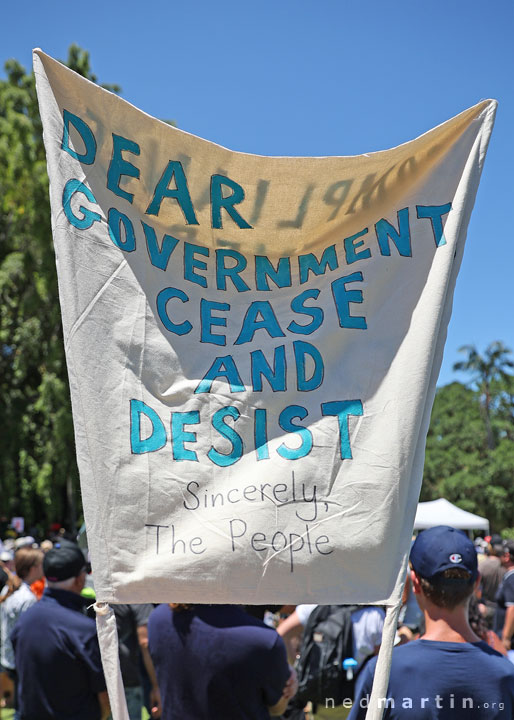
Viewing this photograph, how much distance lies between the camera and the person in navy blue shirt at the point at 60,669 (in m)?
3.36

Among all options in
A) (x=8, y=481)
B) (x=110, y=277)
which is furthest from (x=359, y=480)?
(x=8, y=481)

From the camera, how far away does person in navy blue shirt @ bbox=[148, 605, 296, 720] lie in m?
2.75

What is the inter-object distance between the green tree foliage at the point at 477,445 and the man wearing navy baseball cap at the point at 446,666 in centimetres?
4080

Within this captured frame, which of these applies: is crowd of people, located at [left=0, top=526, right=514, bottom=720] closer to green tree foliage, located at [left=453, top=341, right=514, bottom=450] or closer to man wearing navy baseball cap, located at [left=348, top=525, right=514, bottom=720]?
man wearing navy baseball cap, located at [left=348, top=525, right=514, bottom=720]

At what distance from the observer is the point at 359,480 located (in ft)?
6.97

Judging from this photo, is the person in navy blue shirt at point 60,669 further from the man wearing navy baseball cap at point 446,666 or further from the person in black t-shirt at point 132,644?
the man wearing navy baseball cap at point 446,666

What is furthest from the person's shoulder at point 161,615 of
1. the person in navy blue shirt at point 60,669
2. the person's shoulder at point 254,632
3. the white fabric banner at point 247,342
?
the white fabric banner at point 247,342

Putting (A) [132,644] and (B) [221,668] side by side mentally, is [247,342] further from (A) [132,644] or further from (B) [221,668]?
(A) [132,644]

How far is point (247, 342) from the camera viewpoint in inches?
89.7

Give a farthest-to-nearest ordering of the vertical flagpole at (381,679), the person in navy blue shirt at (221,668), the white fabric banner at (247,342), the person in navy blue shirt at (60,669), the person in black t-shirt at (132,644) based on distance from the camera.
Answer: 1. the person in black t-shirt at (132,644)
2. the person in navy blue shirt at (60,669)
3. the person in navy blue shirt at (221,668)
4. the white fabric banner at (247,342)
5. the vertical flagpole at (381,679)

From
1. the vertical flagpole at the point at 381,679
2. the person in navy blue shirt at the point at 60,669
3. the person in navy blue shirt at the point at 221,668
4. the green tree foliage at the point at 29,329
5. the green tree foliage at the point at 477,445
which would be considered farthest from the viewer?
the green tree foliage at the point at 477,445

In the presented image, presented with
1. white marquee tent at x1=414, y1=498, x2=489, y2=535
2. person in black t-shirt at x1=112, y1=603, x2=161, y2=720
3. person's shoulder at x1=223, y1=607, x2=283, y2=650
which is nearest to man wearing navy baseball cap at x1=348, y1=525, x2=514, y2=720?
person's shoulder at x1=223, y1=607, x2=283, y2=650

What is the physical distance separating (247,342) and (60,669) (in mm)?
1986

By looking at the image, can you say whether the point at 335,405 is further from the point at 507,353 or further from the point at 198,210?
the point at 507,353
